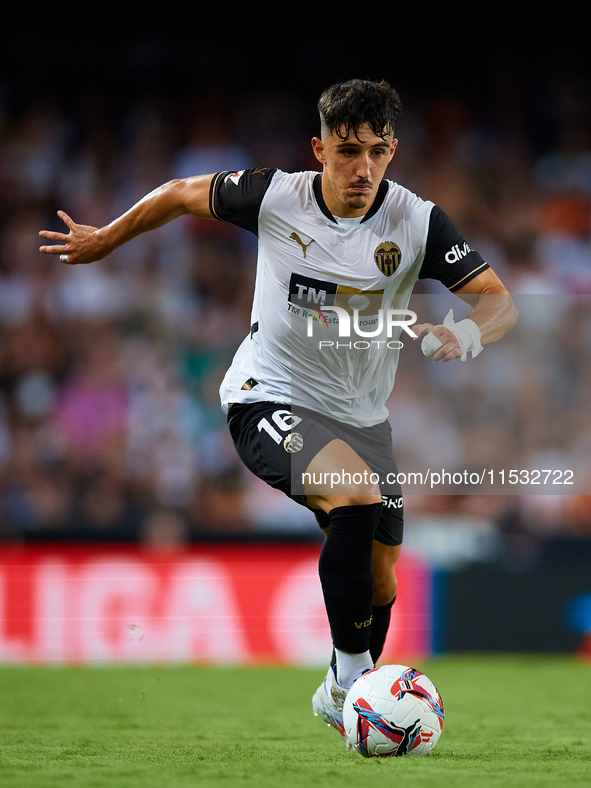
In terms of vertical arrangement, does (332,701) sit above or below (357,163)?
below

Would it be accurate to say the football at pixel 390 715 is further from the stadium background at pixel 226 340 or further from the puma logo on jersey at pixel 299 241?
the stadium background at pixel 226 340

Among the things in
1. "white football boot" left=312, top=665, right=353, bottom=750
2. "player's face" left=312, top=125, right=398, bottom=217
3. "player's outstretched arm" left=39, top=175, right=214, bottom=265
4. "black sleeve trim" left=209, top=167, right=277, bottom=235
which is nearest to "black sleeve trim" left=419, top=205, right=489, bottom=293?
"player's face" left=312, top=125, right=398, bottom=217

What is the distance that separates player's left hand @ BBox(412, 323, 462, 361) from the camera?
398cm

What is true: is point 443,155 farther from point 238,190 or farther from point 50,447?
point 238,190


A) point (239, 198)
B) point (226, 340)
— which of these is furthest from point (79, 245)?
point (226, 340)

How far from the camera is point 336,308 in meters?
4.55

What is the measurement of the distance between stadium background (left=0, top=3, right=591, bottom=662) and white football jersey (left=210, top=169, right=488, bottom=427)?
16.8ft

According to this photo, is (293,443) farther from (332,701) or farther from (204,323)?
(204,323)

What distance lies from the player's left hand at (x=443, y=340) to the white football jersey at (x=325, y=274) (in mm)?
569

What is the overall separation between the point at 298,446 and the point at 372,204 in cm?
121

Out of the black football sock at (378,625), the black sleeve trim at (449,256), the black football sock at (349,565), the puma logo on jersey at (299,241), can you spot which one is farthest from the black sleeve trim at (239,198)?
the black football sock at (378,625)

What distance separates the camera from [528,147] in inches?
524

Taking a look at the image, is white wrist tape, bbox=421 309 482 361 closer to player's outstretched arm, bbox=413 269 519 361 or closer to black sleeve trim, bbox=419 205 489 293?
player's outstretched arm, bbox=413 269 519 361

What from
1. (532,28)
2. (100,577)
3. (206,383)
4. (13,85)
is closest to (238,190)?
(100,577)
